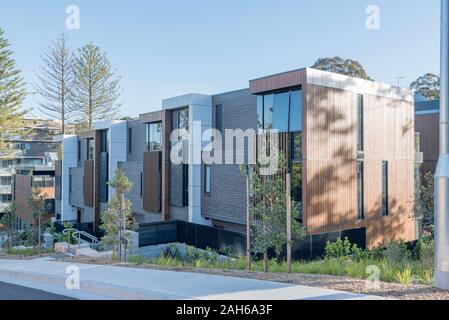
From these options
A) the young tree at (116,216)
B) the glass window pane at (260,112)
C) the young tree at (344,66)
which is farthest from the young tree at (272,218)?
the young tree at (344,66)

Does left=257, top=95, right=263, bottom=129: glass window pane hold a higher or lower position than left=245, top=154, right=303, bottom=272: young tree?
higher

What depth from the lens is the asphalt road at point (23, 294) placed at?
758cm

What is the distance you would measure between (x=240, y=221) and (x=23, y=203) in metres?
25.0

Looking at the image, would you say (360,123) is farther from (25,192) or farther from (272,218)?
(25,192)

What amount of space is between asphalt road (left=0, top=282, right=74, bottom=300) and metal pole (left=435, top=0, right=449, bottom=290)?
632cm

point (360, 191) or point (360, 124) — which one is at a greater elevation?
point (360, 124)

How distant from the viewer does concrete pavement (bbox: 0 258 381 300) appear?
21.9ft

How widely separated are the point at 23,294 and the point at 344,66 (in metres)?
46.9

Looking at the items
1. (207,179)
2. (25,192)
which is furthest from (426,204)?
(25,192)

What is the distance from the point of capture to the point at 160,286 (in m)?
7.52

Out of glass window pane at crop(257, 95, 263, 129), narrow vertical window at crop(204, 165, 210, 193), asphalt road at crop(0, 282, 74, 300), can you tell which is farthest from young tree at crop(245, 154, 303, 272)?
narrow vertical window at crop(204, 165, 210, 193)

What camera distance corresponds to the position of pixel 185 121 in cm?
2117

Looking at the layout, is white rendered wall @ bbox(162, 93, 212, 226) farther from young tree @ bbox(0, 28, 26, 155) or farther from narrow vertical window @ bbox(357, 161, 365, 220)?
young tree @ bbox(0, 28, 26, 155)
